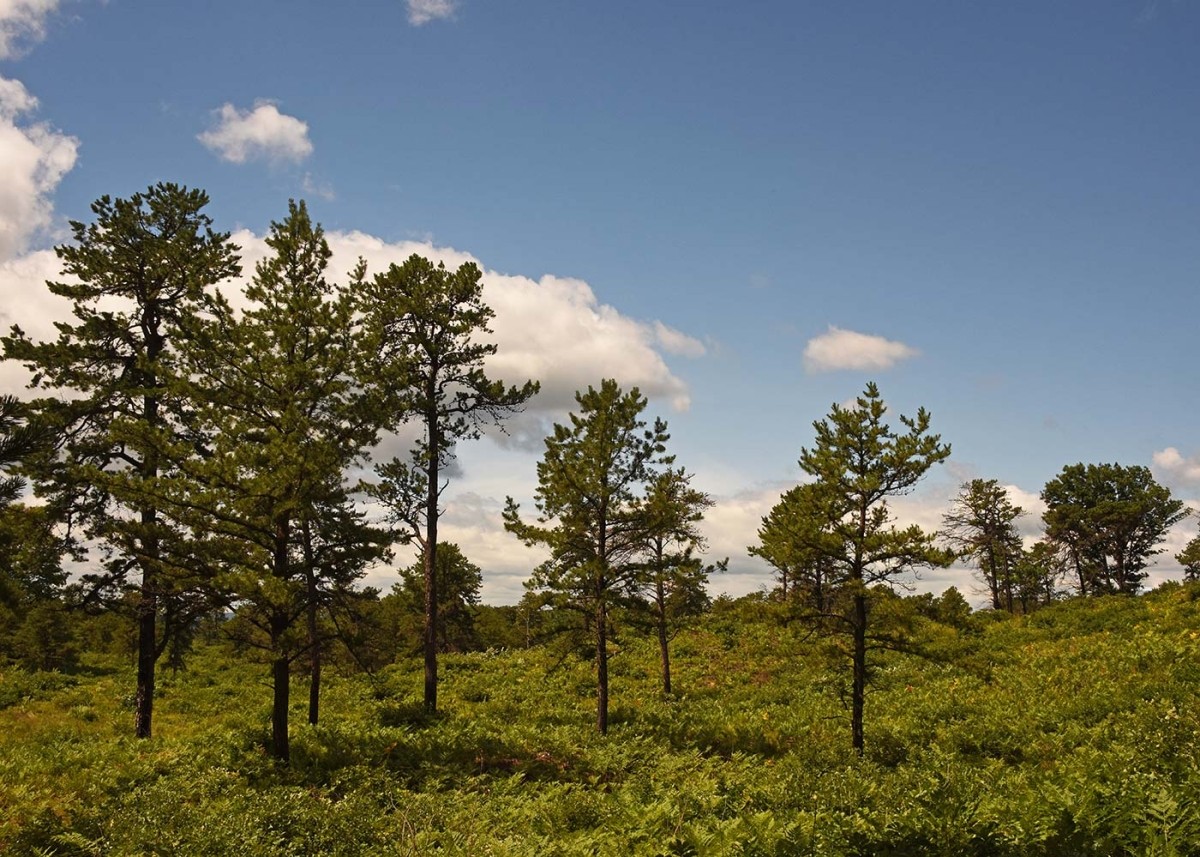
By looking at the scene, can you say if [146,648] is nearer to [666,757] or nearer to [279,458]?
[279,458]

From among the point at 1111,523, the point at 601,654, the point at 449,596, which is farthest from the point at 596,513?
the point at 1111,523

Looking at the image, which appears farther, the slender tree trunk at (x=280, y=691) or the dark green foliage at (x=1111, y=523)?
the dark green foliage at (x=1111, y=523)

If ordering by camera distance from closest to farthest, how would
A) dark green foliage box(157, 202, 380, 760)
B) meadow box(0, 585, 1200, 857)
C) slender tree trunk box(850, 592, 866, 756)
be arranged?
meadow box(0, 585, 1200, 857), dark green foliage box(157, 202, 380, 760), slender tree trunk box(850, 592, 866, 756)

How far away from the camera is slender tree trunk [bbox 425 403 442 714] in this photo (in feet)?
69.8

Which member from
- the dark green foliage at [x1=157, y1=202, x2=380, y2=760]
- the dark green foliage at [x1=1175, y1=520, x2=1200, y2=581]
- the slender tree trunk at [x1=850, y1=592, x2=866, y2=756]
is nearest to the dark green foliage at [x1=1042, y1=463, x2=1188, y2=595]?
the dark green foliage at [x1=1175, y1=520, x2=1200, y2=581]

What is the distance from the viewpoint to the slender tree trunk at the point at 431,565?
21281 millimetres

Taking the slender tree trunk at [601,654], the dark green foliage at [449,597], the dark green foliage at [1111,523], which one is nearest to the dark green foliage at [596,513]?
the slender tree trunk at [601,654]

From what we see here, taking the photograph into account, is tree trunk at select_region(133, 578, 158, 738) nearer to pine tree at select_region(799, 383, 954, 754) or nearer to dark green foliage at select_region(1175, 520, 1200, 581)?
pine tree at select_region(799, 383, 954, 754)

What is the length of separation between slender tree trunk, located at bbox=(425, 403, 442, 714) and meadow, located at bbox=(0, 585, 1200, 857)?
105 cm

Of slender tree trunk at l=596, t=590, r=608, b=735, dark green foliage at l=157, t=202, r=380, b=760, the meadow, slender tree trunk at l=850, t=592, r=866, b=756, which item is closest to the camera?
the meadow

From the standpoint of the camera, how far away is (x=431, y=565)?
21.5m

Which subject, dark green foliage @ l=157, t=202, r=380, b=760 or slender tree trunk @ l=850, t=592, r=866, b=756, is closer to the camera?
dark green foliage @ l=157, t=202, r=380, b=760

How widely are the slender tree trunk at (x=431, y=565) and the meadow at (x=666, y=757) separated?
3.45 ft

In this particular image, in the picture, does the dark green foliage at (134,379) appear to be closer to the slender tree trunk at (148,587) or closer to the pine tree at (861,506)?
the slender tree trunk at (148,587)
